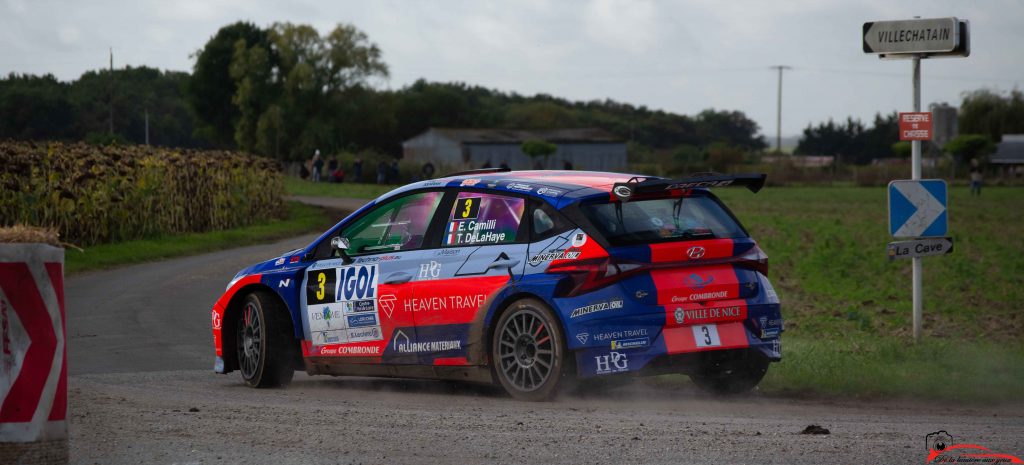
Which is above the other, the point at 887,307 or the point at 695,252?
the point at 695,252

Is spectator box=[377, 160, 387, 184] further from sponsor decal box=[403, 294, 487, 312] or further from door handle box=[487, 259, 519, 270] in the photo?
door handle box=[487, 259, 519, 270]

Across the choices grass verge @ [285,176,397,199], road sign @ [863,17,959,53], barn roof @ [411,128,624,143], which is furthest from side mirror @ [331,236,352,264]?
barn roof @ [411,128,624,143]

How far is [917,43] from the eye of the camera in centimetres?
1302

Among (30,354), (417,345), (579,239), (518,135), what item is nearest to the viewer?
(30,354)

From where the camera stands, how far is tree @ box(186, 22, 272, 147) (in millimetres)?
110375

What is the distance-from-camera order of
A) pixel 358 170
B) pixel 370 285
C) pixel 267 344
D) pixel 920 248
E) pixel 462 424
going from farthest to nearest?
pixel 358 170
pixel 920 248
pixel 267 344
pixel 370 285
pixel 462 424

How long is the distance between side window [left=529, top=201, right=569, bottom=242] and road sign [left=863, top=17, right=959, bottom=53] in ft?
17.1

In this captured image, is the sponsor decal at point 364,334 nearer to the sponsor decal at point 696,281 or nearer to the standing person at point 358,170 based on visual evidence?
the sponsor decal at point 696,281

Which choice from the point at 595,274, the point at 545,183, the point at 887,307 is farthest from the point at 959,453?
the point at 887,307

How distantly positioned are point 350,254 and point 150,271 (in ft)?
46.5

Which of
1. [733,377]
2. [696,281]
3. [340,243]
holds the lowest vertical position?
[733,377]

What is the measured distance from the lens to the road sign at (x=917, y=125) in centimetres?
1313

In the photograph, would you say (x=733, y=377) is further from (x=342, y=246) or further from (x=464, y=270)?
(x=342, y=246)

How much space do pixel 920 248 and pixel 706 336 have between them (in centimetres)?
472
